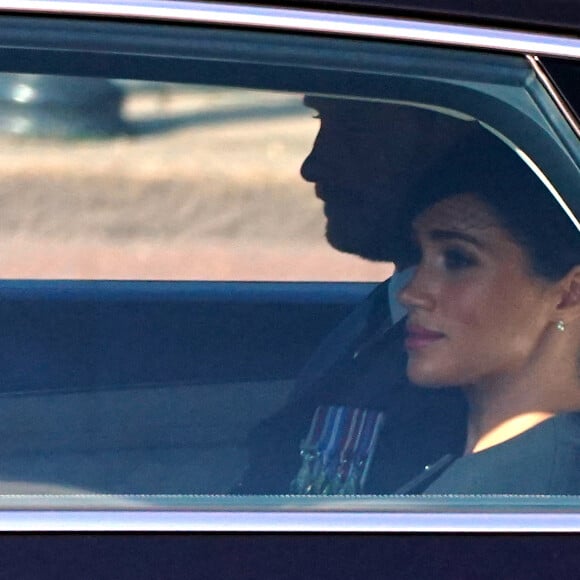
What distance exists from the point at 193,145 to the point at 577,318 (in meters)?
0.55

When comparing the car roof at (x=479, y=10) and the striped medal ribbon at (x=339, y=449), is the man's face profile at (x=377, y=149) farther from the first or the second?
the striped medal ribbon at (x=339, y=449)

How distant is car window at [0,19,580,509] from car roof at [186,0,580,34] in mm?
42

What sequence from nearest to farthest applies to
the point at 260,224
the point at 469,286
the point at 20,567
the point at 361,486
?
the point at 20,567
the point at 361,486
the point at 469,286
the point at 260,224

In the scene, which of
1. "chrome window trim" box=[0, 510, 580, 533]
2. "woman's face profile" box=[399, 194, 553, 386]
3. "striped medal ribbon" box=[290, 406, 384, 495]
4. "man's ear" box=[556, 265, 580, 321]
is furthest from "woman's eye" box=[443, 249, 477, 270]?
"chrome window trim" box=[0, 510, 580, 533]

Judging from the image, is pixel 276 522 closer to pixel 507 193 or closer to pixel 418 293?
pixel 418 293

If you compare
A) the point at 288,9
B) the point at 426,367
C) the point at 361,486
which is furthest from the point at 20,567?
the point at 288,9

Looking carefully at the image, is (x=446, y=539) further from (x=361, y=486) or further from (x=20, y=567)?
(x=20, y=567)

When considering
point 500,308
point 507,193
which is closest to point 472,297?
point 500,308

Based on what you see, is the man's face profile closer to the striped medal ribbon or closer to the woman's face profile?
the woman's face profile

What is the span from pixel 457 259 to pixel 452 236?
1.4 inches

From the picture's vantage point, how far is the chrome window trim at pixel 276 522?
1744mm

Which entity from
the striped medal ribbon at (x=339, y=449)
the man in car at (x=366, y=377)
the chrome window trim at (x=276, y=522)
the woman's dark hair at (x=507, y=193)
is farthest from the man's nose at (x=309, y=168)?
the chrome window trim at (x=276, y=522)

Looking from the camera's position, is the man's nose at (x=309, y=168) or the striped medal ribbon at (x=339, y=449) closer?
the striped medal ribbon at (x=339, y=449)

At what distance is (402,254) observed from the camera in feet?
6.43
